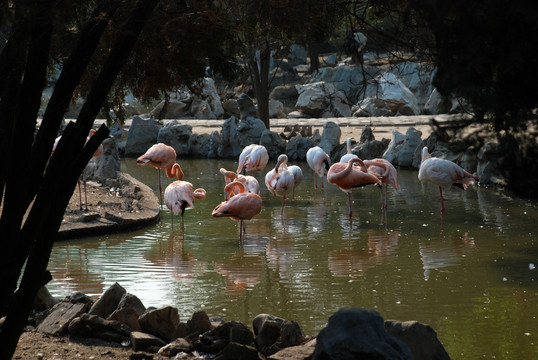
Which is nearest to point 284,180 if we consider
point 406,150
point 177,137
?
point 406,150

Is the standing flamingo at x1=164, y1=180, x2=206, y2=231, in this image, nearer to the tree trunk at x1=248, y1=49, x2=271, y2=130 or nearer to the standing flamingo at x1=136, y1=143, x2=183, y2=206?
the standing flamingo at x1=136, y1=143, x2=183, y2=206

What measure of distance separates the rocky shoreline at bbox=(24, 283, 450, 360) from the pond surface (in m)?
0.79

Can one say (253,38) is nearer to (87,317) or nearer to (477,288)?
(87,317)

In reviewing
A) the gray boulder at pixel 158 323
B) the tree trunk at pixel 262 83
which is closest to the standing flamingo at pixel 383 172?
the gray boulder at pixel 158 323

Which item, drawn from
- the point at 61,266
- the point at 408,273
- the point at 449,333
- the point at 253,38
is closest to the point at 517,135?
the point at 253,38

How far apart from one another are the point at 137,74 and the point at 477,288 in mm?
3926

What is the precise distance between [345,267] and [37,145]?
14.7ft

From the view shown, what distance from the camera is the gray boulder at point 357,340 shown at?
11.9ft

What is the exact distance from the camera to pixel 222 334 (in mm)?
4773

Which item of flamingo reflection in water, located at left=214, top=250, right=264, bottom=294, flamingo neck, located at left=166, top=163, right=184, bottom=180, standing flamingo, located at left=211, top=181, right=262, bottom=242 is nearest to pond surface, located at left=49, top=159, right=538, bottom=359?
flamingo reflection in water, located at left=214, top=250, right=264, bottom=294

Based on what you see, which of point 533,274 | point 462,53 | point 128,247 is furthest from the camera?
point 128,247

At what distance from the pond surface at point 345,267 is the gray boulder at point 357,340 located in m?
1.47

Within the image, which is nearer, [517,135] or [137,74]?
[517,135]

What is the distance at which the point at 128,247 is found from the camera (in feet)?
28.8
